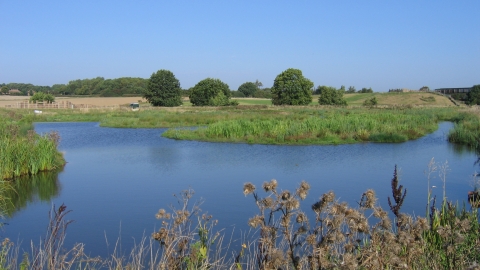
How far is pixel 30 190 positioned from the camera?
11305 mm

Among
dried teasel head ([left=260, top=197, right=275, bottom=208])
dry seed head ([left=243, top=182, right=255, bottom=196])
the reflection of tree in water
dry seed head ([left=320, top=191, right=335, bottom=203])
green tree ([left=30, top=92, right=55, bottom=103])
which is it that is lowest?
the reflection of tree in water

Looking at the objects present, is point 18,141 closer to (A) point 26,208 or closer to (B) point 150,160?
(A) point 26,208

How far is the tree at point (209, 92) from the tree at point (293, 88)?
5914 mm

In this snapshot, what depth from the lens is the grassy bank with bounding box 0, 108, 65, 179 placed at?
466 inches

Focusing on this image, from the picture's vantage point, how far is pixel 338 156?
16.7 meters

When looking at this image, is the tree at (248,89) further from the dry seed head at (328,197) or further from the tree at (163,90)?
the dry seed head at (328,197)

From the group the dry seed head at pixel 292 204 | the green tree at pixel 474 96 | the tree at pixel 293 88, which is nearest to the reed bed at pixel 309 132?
the dry seed head at pixel 292 204

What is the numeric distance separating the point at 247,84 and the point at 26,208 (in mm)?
95918

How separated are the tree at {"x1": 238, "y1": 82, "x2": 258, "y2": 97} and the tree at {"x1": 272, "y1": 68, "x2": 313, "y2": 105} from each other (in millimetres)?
41465

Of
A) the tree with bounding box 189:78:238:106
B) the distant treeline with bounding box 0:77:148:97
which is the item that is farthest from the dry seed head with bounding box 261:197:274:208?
the distant treeline with bounding box 0:77:148:97

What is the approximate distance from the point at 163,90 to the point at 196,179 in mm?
49711

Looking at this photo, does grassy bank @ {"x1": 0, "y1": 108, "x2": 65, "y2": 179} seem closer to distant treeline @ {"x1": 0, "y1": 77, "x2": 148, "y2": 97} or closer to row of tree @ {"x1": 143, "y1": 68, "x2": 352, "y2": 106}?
row of tree @ {"x1": 143, "y1": 68, "x2": 352, "y2": 106}

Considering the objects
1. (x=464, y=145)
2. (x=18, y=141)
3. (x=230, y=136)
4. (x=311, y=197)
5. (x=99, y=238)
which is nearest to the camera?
(x=99, y=238)

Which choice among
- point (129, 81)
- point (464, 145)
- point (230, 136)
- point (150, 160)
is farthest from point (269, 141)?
point (129, 81)
